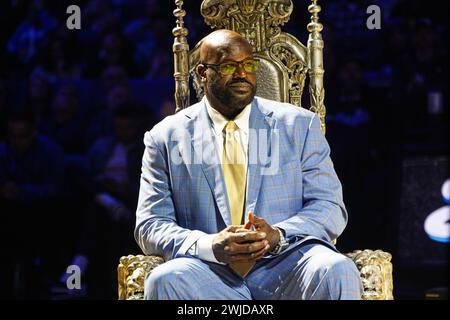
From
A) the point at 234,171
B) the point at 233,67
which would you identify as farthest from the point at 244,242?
the point at 233,67

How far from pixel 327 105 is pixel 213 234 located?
2.41 m

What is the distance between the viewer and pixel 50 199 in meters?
6.90

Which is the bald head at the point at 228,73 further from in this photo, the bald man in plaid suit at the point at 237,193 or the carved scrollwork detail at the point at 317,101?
the carved scrollwork detail at the point at 317,101

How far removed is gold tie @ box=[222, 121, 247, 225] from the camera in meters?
4.84

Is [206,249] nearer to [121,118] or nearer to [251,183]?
[251,183]

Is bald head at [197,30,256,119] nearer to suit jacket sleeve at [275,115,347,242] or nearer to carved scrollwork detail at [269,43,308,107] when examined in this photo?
Result: suit jacket sleeve at [275,115,347,242]

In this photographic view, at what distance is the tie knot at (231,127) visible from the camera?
4938 millimetres

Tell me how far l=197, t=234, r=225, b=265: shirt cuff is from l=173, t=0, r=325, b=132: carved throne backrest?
3.39 feet

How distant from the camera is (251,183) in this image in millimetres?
4793

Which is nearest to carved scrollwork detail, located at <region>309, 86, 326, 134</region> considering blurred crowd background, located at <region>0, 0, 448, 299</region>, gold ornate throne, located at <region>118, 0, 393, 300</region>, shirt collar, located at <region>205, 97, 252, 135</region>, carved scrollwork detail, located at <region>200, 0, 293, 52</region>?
gold ornate throne, located at <region>118, 0, 393, 300</region>

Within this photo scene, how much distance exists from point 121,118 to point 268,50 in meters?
1.83
